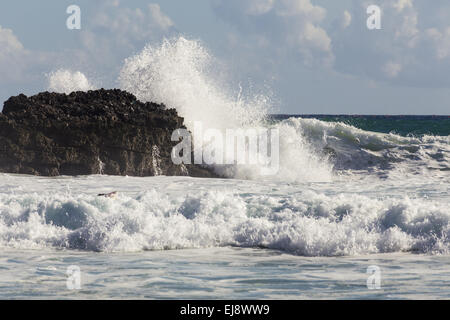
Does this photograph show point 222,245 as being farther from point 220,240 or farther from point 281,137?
point 281,137

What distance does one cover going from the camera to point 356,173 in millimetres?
24469

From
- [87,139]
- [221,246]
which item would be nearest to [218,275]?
[221,246]

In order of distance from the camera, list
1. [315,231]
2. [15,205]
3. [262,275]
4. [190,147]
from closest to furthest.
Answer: [262,275], [315,231], [15,205], [190,147]

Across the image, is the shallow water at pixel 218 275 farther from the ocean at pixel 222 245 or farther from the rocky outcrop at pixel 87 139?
the rocky outcrop at pixel 87 139

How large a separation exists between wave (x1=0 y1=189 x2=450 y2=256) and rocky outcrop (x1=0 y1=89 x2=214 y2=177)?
571 centimetres

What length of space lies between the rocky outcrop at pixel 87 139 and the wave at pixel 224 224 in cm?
571

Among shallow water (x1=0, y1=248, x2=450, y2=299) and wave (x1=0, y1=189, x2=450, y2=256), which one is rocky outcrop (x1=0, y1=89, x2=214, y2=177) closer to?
wave (x1=0, y1=189, x2=450, y2=256)

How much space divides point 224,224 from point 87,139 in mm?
8727

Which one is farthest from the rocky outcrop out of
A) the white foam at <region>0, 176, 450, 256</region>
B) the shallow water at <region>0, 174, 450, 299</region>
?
the white foam at <region>0, 176, 450, 256</region>

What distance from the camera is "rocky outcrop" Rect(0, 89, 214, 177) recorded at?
19.9 m
